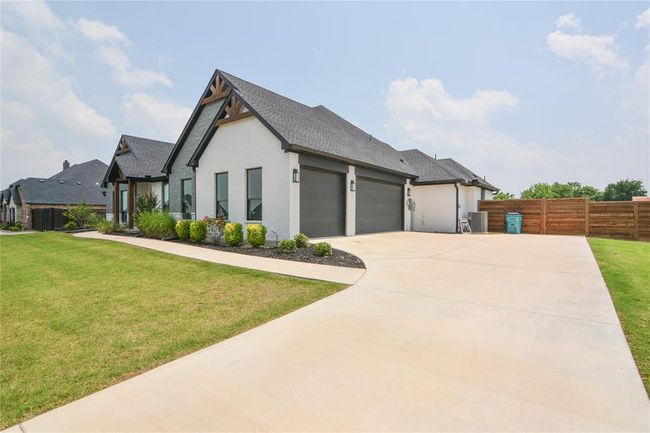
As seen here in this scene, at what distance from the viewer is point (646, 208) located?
14.4 meters

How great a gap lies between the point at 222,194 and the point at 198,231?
2335 millimetres

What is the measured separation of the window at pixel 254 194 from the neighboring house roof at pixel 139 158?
8421 mm

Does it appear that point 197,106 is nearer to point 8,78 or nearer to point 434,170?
point 8,78

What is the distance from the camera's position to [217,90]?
13773 millimetres

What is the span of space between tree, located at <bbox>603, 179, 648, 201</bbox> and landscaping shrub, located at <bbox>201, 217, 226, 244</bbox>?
220 ft

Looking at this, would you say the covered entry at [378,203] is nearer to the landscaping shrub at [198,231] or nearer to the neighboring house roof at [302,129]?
the neighboring house roof at [302,129]

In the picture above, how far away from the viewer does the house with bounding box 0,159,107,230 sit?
25750 millimetres

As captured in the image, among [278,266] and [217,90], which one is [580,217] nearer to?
[278,266]

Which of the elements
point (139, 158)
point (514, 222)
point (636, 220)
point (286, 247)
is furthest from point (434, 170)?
point (139, 158)

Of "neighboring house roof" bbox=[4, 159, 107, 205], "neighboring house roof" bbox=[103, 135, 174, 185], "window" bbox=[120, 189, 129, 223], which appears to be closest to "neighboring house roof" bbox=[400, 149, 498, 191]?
"neighboring house roof" bbox=[103, 135, 174, 185]

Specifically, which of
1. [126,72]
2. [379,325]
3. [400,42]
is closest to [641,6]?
[400,42]

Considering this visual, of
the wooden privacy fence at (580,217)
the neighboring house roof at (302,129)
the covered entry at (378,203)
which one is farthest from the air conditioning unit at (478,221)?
the neighboring house roof at (302,129)

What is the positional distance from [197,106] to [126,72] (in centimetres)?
305

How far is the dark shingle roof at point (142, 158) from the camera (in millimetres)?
18734
